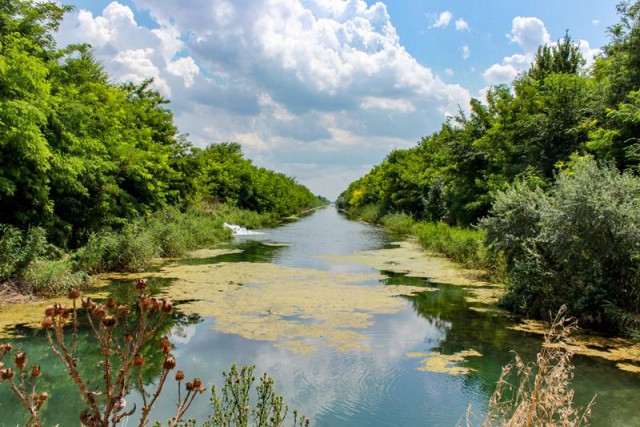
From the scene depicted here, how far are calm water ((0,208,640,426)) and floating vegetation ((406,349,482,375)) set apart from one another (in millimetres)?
136

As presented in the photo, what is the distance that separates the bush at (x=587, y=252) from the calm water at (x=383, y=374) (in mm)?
1260

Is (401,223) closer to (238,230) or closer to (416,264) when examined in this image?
(238,230)

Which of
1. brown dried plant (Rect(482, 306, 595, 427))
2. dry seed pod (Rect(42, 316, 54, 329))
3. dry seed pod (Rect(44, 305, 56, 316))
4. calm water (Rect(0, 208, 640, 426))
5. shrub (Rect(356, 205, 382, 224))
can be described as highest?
shrub (Rect(356, 205, 382, 224))

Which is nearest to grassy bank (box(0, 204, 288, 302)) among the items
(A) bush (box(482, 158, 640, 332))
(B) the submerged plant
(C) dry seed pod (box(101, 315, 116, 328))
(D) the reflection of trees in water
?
(B) the submerged plant

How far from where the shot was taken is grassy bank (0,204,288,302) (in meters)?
11.9

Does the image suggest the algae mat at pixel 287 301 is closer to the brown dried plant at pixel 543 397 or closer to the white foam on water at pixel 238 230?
the brown dried plant at pixel 543 397

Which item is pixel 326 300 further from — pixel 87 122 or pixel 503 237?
pixel 87 122

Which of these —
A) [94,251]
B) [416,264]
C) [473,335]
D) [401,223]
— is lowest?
[473,335]

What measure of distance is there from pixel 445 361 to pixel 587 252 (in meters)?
4.16

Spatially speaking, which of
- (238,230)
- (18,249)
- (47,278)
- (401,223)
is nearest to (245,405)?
(47,278)

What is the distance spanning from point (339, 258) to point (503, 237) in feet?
37.0

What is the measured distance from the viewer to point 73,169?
12750 mm

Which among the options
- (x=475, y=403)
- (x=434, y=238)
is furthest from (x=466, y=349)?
(x=434, y=238)

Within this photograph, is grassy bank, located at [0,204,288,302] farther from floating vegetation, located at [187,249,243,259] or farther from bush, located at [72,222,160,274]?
floating vegetation, located at [187,249,243,259]
